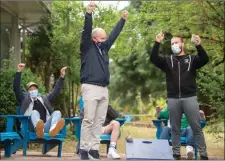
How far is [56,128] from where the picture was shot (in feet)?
22.6

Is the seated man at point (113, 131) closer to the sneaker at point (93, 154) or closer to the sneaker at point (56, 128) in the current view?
the sneaker at point (93, 154)

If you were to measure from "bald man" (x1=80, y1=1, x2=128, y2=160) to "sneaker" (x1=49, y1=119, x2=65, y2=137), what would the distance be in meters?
1.32

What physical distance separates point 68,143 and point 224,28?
4.47m

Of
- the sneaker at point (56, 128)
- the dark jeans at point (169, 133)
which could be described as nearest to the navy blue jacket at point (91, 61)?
the sneaker at point (56, 128)

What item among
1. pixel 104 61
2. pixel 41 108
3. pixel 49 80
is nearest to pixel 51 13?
pixel 49 80

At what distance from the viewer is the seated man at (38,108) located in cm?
694

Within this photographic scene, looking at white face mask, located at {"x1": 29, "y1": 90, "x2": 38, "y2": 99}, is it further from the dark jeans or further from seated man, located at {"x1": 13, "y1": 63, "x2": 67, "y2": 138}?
the dark jeans

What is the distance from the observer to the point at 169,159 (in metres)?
5.62

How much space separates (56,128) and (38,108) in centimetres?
83

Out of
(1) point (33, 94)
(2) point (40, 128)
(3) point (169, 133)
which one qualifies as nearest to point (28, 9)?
(1) point (33, 94)

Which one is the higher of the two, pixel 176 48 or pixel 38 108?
pixel 176 48

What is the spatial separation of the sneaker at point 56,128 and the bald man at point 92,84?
52.1 inches

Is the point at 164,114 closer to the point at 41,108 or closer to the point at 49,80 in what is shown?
the point at 41,108

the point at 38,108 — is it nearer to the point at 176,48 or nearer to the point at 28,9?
the point at 176,48
